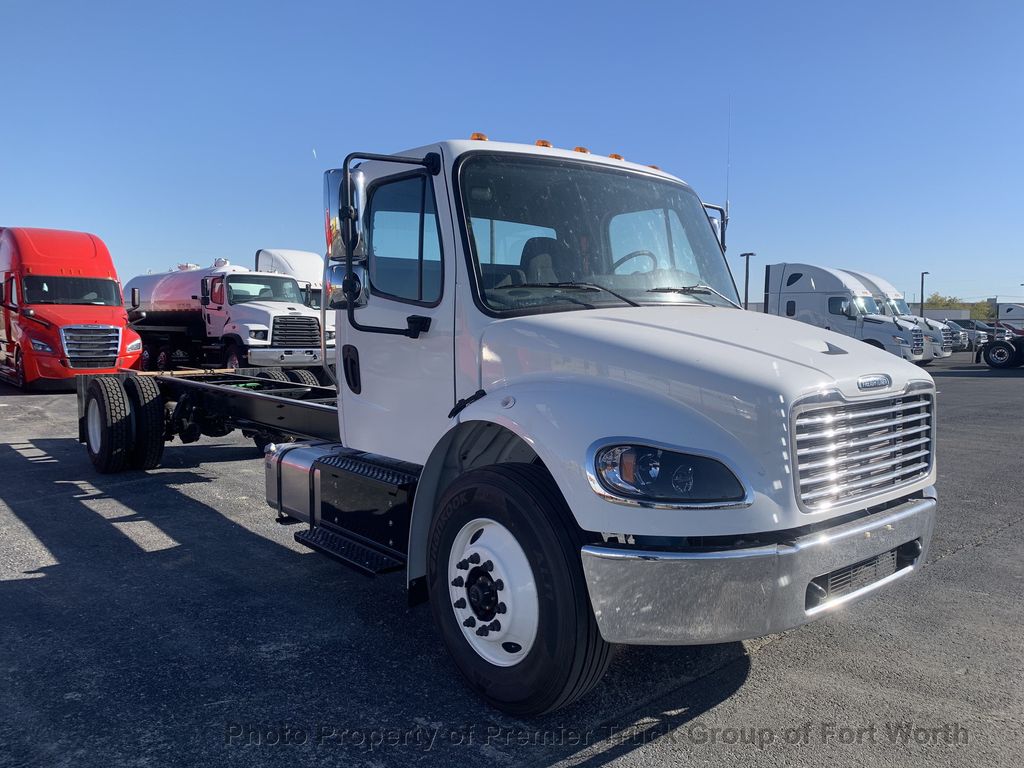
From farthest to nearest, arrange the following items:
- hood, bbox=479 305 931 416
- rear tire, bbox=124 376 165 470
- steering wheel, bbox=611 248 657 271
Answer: rear tire, bbox=124 376 165 470 < steering wheel, bbox=611 248 657 271 < hood, bbox=479 305 931 416

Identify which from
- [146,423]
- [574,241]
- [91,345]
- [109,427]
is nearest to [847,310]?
[91,345]

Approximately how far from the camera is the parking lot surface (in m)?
3.09

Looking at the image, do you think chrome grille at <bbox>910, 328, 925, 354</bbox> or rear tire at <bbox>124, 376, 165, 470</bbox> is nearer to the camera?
rear tire at <bbox>124, 376, 165, 470</bbox>

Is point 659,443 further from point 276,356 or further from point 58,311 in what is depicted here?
point 276,356

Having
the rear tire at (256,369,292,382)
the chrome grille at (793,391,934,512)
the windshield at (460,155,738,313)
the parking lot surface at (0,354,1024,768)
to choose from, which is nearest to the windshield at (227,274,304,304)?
the rear tire at (256,369,292,382)

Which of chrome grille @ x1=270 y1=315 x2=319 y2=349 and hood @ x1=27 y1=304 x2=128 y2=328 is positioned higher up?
hood @ x1=27 y1=304 x2=128 y2=328

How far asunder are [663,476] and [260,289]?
19.1 metres

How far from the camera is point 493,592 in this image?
333 centimetres

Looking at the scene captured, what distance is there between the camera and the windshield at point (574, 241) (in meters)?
3.89

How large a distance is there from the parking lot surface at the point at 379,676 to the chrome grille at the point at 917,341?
826 inches

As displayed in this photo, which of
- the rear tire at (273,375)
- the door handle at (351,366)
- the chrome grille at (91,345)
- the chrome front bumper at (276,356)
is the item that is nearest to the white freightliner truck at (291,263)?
the chrome front bumper at (276,356)

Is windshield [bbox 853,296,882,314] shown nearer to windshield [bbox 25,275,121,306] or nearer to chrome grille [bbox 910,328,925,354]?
chrome grille [bbox 910,328,925,354]

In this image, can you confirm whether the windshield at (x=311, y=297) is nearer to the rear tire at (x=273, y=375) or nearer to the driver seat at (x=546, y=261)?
the rear tire at (x=273, y=375)

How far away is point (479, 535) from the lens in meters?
3.46
